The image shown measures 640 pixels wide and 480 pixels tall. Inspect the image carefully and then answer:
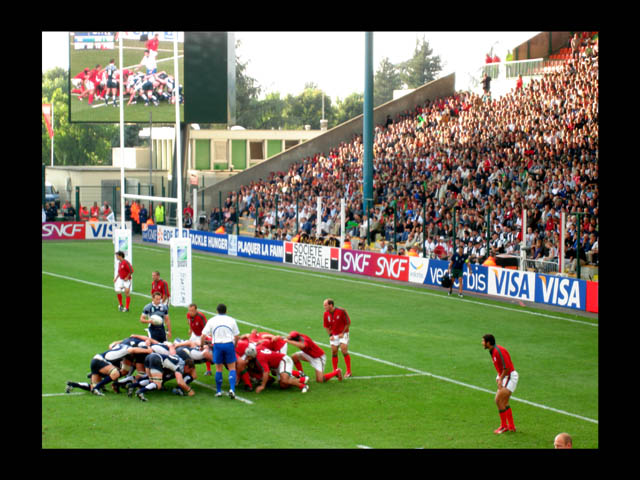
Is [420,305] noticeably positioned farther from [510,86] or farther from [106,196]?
[106,196]

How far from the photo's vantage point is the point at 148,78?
51688 mm

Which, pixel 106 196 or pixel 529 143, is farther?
pixel 106 196

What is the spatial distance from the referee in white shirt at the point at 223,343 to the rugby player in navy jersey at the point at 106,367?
4.07ft

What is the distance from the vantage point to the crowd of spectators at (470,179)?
33.2m

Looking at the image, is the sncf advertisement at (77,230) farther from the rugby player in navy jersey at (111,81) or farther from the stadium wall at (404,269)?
the rugby player in navy jersey at (111,81)

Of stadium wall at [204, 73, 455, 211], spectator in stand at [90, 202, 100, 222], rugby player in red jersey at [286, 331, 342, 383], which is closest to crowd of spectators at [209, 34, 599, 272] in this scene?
stadium wall at [204, 73, 455, 211]

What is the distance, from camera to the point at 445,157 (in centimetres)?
4434

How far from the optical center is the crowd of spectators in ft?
109

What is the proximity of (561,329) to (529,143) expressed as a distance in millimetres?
18057

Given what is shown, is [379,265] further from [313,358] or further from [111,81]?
[111,81]

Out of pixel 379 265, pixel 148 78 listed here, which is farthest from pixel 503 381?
pixel 148 78

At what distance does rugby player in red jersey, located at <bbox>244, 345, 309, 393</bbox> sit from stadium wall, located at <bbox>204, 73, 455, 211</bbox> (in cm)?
4151
